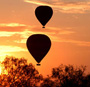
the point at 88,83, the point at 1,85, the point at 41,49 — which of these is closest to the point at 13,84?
the point at 1,85

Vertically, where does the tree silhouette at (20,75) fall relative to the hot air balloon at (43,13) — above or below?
below

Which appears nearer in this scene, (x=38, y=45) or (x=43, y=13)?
(x=38, y=45)

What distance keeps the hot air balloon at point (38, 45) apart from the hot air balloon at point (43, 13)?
2351 mm

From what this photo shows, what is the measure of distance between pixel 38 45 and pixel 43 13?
14.1 ft

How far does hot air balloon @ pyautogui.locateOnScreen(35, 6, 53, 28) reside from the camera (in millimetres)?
68125

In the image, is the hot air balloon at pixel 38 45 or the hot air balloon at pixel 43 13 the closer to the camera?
the hot air balloon at pixel 38 45

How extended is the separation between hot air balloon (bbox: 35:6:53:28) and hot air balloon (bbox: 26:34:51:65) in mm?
2351

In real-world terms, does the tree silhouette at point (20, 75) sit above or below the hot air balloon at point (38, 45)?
below

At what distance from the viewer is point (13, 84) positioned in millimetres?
91375

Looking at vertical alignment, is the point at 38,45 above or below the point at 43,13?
below

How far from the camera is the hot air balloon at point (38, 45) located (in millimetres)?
67188

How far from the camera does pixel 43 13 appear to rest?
68.2 metres

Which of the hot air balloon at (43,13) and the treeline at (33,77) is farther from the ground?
the hot air balloon at (43,13)

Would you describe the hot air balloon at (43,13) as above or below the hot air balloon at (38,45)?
above
